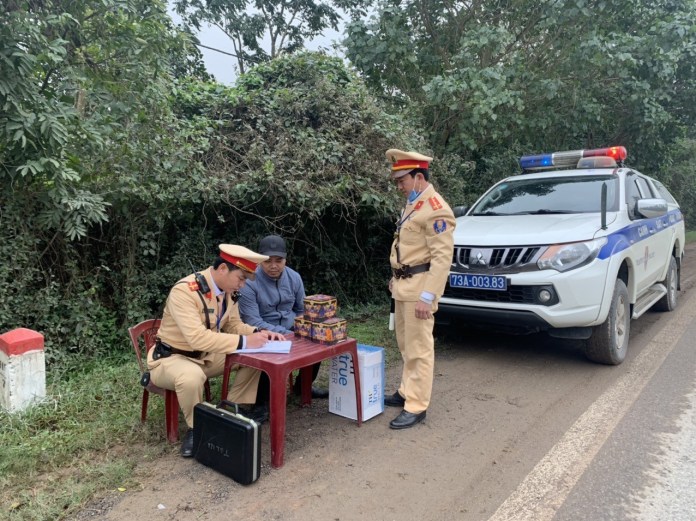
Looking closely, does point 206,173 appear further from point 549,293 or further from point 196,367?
point 549,293

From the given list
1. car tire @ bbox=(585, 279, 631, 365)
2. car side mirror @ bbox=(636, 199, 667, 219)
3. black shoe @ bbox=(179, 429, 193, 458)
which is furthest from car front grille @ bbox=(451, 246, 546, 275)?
black shoe @ bbox=(179, 429, 193, 458)

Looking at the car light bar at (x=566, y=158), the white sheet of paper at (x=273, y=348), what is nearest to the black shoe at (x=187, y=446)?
Result: the white sheet of paper at (x=273, y=348)

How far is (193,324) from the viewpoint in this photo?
2.96m

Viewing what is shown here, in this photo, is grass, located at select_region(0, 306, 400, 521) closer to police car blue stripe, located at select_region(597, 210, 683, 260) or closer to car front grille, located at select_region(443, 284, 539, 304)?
car front grille, located at select_region(443, 284, 539, 304)

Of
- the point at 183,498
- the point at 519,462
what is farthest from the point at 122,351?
the point at 519,462

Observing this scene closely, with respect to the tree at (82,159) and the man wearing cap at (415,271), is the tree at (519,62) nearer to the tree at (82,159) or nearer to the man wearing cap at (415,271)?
the man wearing cap at (415,271)

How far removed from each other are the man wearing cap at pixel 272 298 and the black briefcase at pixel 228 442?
779 millimetres

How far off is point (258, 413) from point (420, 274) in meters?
1.51

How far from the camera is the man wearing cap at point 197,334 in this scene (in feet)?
9.66

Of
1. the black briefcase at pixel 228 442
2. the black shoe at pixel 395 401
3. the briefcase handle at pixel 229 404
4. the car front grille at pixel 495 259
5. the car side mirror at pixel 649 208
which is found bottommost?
the black shoe at pixel 395 401

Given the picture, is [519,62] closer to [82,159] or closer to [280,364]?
[82,159]

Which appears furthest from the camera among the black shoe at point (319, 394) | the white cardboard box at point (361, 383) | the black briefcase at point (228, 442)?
the black shoe at point (319, 394)

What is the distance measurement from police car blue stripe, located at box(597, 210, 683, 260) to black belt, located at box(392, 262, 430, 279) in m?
1.70

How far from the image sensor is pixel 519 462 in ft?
9.66
